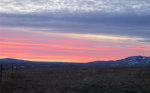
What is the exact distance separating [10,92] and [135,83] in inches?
367

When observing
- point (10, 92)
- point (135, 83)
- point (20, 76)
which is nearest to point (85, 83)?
point (135, 83)

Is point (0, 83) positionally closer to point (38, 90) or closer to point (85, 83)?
point (38, 90)

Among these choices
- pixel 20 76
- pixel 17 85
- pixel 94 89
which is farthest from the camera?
pixel 20 76

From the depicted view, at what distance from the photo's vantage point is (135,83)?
22609 millimetres

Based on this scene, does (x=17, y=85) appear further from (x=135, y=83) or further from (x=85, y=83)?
(x=135, y=83)


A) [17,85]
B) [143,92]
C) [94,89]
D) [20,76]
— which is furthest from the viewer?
[20,76]

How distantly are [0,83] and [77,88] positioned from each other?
5.52 metres

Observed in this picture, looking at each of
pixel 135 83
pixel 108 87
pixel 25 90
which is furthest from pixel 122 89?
pixel 25 90

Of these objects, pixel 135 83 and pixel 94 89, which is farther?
pixel 135 83

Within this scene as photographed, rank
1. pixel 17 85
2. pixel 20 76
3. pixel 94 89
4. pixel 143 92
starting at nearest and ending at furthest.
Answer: pixel 143 92
pixel 94 89
pixel 17 85
pixel 20 76

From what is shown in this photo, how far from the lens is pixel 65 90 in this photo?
2011 cm

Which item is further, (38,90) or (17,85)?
(17,85)

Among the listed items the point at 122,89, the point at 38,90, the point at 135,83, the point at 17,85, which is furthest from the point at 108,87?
the point at 17,85

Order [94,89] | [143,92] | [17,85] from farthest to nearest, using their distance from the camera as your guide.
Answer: [17,85]
[94,89]
[143,92]
